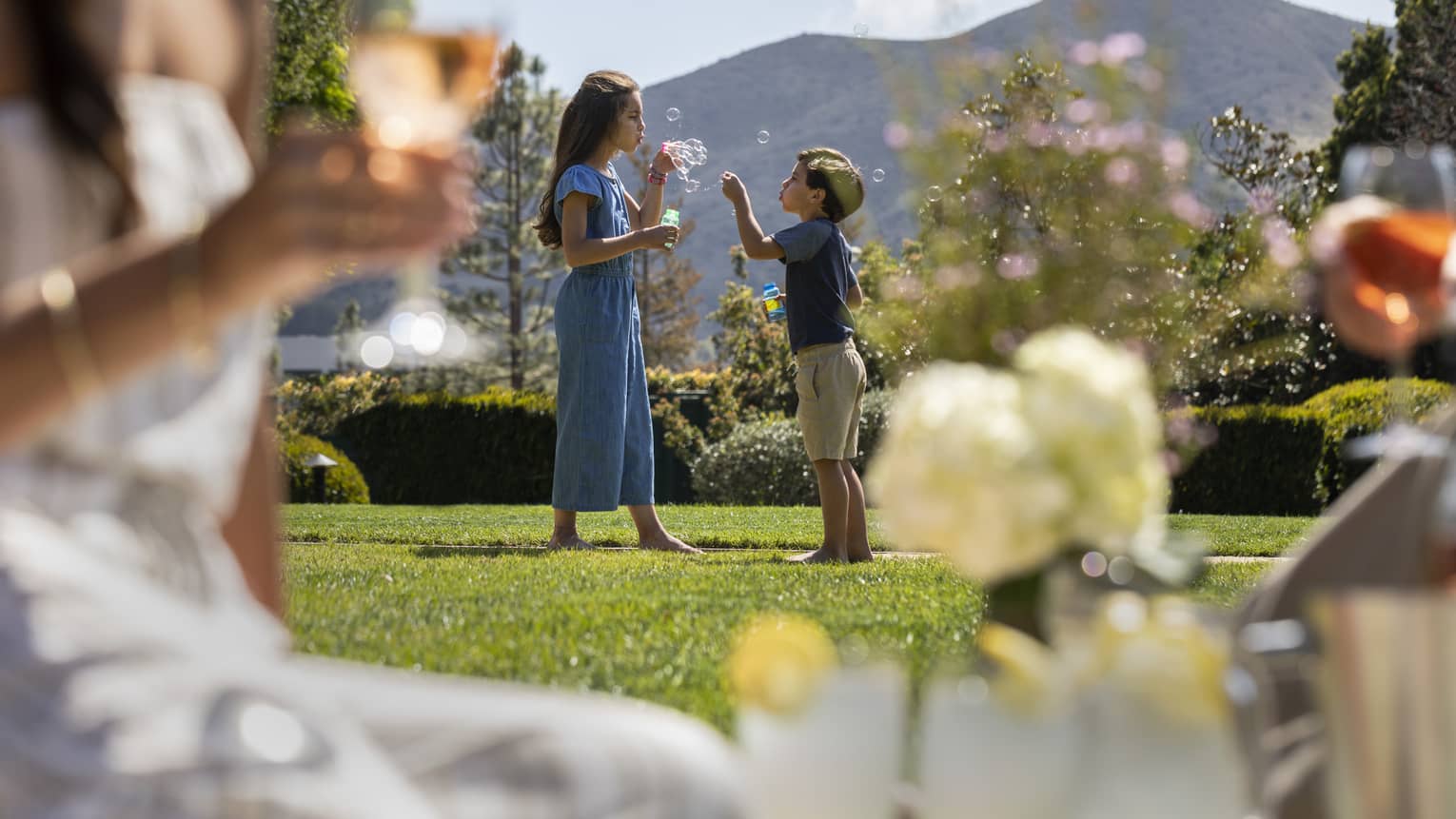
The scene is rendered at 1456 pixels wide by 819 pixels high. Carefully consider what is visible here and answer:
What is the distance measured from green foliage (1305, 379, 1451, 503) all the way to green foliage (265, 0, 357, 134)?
1180 centimetres

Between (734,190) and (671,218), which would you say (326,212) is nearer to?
(734,190)

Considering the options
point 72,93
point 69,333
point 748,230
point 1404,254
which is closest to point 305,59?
point 748,230

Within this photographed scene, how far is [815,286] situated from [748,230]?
1.53 ft

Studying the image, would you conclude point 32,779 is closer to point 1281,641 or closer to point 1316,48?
point 1281,641

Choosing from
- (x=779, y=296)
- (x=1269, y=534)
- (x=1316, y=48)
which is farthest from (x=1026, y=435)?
(x=1316, y=48)

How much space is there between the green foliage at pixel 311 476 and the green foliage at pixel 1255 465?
8828 millimetres

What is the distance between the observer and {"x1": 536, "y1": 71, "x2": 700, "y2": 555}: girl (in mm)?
6398

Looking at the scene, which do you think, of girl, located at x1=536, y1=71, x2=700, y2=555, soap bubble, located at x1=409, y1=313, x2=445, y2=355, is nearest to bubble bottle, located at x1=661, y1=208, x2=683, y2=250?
girl, located at x1=536, y1=71, x2=700, y2=555

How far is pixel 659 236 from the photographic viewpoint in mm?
6285

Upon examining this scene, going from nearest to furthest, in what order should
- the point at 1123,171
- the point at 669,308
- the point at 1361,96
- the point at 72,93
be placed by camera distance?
the point at 72,93
the point at 1123,171
the point at 1361,96
the point at 669,308

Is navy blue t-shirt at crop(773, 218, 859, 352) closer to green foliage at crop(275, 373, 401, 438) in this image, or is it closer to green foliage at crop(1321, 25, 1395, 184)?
green foliage at crop(275, 373, 401, 438)

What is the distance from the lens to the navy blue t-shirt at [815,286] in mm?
6254

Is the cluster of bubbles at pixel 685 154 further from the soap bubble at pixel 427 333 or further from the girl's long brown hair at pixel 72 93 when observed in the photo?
the girl's long brown hair at pixel 72 93

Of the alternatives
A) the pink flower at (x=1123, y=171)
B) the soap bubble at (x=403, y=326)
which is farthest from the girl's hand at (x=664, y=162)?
the soap bubble at (x=403, y=326)
